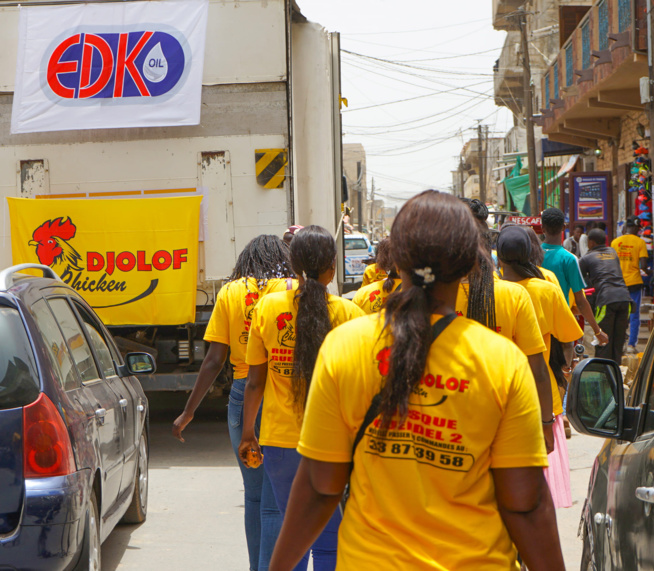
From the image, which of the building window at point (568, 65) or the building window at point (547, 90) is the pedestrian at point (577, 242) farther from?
the building window at point (547, 90)

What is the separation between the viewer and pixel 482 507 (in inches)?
77.5

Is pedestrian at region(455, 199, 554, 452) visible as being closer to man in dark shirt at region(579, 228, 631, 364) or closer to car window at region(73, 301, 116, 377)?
car window at region(73, 301, 116, 377)

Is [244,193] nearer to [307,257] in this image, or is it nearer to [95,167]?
[95,167]

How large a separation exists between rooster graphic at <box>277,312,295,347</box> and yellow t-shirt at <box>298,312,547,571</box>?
5.34ft

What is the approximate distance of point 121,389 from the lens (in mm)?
5137

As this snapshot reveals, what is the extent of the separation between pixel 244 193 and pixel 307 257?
12.8 feet

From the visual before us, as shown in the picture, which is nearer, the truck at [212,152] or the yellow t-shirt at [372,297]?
the yellow t-shirt at [372,297]

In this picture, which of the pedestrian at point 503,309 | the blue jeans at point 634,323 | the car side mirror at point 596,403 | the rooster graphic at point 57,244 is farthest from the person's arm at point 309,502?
the blue jeans at point 634,323

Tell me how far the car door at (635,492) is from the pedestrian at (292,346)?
3.88 ft

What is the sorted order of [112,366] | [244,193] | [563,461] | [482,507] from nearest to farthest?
[482,507], [563,461], [112,366], [244,193]

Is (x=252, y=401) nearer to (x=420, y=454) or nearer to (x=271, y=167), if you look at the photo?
(x=420, y=454)

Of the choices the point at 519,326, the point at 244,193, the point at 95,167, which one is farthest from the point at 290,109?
the point at 519,326

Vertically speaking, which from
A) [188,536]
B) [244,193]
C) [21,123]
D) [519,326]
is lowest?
[188,536]

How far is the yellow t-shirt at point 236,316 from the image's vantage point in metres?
4.50
